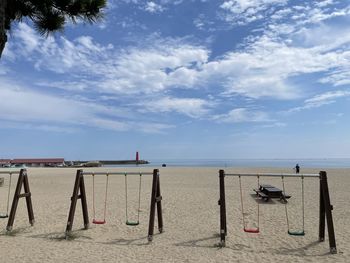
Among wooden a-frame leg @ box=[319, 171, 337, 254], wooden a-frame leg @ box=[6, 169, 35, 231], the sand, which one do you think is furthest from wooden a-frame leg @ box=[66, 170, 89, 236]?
wooden a-frame leg @ box=[319, 171, 337, 254]

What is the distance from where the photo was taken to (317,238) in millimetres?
8039

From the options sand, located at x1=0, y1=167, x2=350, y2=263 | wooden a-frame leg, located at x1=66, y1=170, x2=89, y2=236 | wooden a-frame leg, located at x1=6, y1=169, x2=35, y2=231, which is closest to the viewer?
sand, located at x1=0, y1=167, x2=350, y2=263

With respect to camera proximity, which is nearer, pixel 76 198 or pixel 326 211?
pixel 326 211

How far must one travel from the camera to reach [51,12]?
25.5 feet

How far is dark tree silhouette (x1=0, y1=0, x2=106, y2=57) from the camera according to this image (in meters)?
7.52

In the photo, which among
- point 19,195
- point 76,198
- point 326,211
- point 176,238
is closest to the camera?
point 326,211

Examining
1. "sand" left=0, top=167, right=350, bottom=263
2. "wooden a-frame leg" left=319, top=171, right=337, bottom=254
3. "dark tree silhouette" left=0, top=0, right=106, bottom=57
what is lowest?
"sand" left=0, top=167, right=350, bottom=263

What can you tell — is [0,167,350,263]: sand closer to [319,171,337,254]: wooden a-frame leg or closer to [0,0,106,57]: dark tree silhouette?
[319,171,337,254]: wooden a-frame leg

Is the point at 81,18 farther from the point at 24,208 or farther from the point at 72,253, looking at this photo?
the point at 24,208

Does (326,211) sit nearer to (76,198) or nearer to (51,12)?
(76,198)

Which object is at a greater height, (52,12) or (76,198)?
(52,12)

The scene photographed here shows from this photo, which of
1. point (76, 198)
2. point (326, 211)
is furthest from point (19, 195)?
point (326, 211)

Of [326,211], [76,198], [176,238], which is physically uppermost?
[76,198]

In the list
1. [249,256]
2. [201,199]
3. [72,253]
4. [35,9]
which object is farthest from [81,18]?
[201,199]
